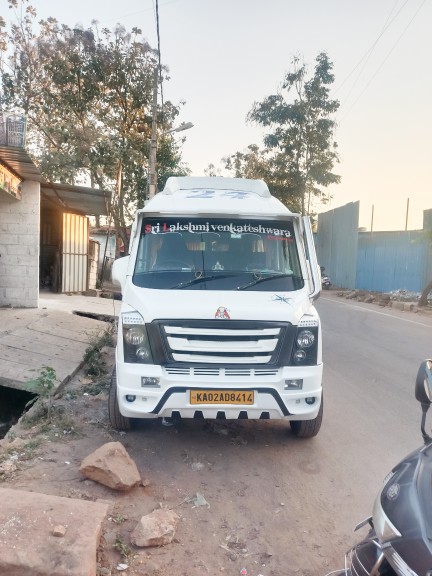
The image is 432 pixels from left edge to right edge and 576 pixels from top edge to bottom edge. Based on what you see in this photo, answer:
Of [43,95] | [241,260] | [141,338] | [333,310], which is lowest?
[333,310]

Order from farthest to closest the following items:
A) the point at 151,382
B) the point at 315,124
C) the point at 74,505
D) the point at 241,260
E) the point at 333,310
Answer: the point at 315,124
the point at 333,310
the point at 241,260
the point at 151,382
the point at 74,505

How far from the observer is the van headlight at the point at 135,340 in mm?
4566

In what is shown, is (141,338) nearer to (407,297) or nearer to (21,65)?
(407,297)

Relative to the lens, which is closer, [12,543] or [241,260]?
[12,543]

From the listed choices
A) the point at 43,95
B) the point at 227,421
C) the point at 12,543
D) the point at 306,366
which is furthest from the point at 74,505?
the point at 43,95

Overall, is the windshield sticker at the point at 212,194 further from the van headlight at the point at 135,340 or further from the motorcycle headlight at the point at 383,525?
the motorcycle headlight at the point at 383,525

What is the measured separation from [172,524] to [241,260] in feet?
8.74

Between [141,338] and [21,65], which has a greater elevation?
[21,65]

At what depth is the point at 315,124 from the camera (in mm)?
32031

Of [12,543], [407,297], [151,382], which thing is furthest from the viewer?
[407,297]

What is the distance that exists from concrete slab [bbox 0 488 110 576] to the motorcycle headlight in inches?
61.1

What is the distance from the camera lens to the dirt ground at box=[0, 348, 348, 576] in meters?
3.32

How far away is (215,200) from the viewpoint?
5641 millimetres

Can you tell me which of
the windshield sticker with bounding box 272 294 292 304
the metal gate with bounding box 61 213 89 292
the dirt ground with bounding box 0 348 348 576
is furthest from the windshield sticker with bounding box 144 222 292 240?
the metal gate with bounding box 61 213 89 292
